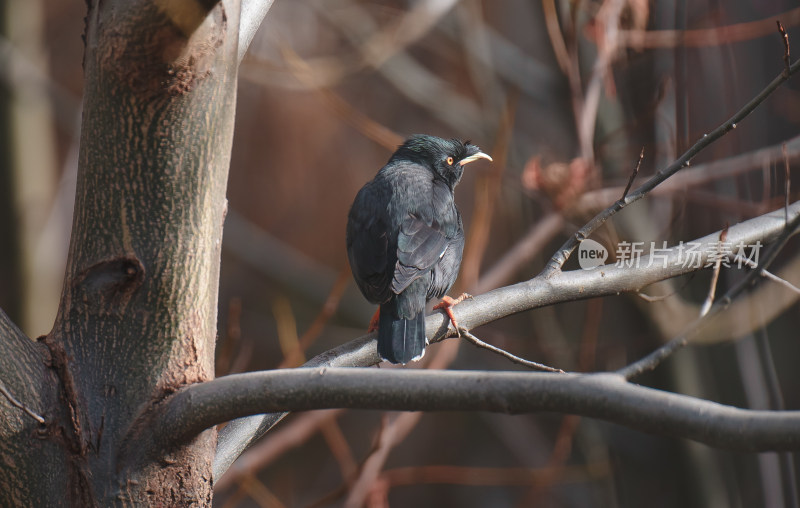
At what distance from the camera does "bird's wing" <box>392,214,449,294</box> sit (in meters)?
3.31

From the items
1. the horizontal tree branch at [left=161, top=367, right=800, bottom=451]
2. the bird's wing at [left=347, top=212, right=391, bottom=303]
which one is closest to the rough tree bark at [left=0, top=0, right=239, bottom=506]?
the horizontal tree branch at [left=161, top=367, right=800, bottom=451]

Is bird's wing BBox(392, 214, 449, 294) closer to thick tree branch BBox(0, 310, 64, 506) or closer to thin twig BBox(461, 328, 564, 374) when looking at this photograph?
thin twig BBox(461, 328, 564, 374)

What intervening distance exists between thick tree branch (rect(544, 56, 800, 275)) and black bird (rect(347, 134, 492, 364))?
893 millimetres

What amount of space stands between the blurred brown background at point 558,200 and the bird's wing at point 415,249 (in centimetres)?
45

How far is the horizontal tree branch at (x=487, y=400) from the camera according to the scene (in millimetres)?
1288

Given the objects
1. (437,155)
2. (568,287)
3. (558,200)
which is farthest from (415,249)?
(568,287)

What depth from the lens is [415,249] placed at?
3.42 m

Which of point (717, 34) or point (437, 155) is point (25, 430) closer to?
point (437, 155)

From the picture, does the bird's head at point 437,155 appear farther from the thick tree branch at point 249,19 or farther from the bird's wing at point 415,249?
the thick tree branch at point 249,19

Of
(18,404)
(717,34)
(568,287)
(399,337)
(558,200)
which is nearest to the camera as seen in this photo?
(18,404)

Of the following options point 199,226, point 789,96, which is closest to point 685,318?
point 789,96

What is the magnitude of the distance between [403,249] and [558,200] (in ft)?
3.74

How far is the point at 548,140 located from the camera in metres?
7.18

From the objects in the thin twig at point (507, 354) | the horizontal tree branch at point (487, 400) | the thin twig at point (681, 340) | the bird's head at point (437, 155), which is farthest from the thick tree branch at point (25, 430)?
the bird's head at point (437, 155)
